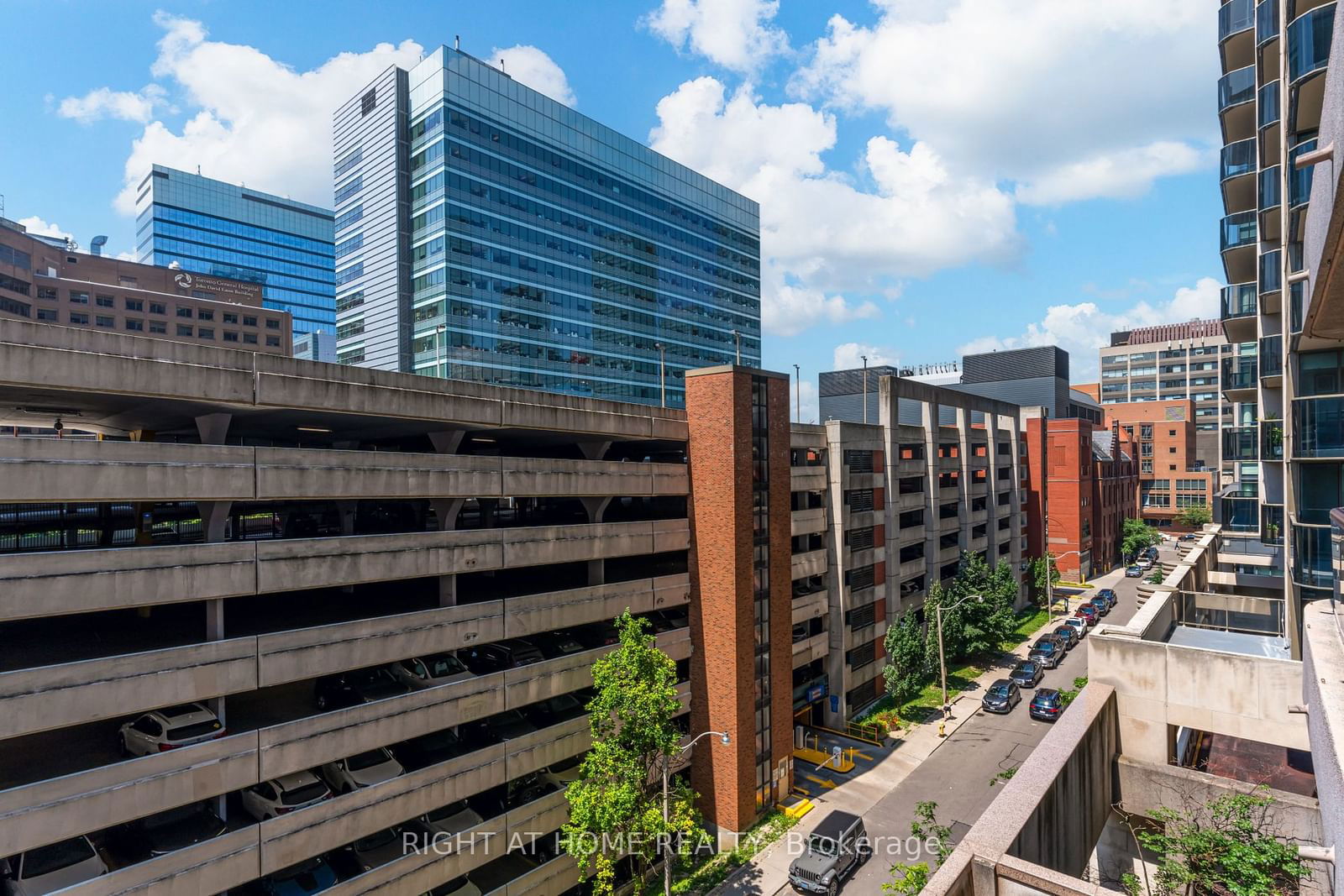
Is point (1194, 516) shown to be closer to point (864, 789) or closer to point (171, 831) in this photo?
point (864, 789)

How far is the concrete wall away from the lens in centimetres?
1442

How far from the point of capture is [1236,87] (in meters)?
34.1

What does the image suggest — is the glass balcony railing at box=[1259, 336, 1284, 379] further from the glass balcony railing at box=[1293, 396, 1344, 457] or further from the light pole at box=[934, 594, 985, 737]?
the light pole at box=[934, 594, 985, 737]

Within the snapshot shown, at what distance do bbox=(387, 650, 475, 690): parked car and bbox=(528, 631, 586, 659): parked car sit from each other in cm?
379

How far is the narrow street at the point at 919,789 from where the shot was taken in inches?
1031

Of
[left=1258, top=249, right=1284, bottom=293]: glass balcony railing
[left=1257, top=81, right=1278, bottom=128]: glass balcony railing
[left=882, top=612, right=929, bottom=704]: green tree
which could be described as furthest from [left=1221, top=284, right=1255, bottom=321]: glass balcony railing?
[left=882, top=612, right=929, bottom=704]: green tree

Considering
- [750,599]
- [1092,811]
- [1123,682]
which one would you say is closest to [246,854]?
[750,599]

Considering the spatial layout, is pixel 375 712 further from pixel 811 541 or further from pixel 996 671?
pixel 996 671

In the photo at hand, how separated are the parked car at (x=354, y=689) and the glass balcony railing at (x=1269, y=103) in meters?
44.1

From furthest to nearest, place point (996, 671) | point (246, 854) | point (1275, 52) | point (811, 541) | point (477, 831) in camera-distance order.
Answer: point (996, 671)
point (811, 541)
point (1275, 52)
point (477, 831)
point (246, 854)

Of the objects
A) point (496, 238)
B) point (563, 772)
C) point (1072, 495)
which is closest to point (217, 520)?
point (563, 772)

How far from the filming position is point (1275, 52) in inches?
1161

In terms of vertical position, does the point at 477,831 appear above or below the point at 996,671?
above

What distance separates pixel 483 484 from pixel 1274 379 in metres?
37.1
